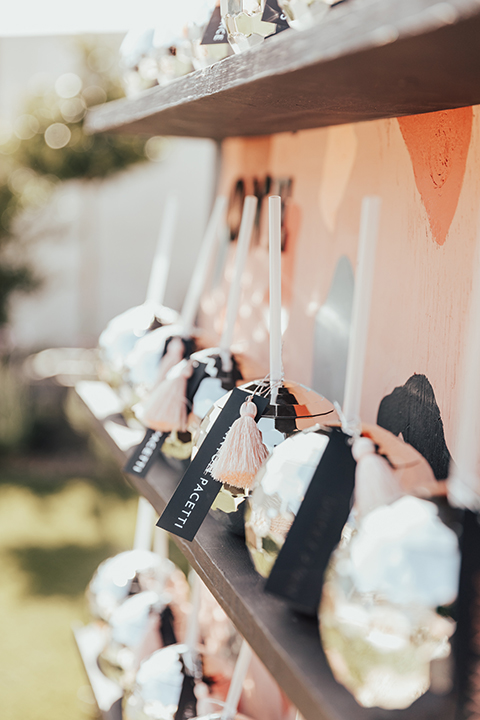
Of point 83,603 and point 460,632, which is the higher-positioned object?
point 460,632

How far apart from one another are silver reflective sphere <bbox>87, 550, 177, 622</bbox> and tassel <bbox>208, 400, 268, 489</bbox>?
0.78m

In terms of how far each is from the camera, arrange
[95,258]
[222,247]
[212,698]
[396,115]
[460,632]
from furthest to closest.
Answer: [95,258]
[222,247]
[212,698]
[396,115]
[460,632]

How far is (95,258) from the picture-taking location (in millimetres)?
4871

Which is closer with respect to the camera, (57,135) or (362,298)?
(362,298)

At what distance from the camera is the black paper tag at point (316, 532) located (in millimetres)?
434

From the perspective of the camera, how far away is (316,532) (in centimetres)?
45

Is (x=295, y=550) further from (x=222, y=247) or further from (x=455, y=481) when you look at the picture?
→ (x=222, y=247)

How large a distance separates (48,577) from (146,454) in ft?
5.70

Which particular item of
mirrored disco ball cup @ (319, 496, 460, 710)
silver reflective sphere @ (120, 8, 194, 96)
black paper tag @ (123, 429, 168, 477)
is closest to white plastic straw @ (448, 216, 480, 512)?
mirrored disco ball cup @ (319, 496, 460, 710)

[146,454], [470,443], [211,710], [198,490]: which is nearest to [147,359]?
[146,454]

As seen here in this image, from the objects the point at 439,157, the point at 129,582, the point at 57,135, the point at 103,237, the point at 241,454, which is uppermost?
the point at 57,135

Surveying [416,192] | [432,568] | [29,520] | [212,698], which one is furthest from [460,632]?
[29,520]

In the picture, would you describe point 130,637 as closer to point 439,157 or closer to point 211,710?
point 211,710

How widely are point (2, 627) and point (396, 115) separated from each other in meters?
1.95
